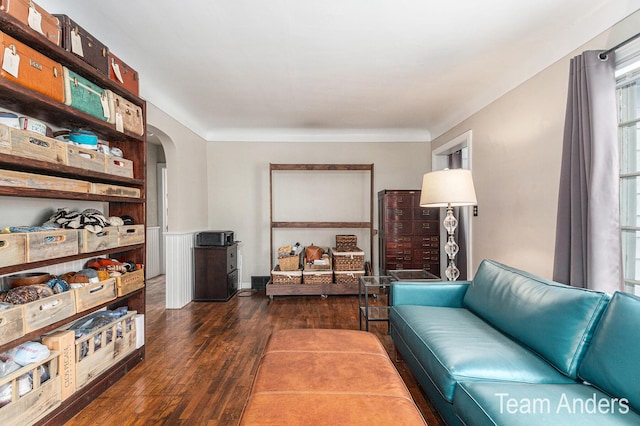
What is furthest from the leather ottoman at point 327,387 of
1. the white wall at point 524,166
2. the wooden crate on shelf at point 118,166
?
the white wall at point 524,166

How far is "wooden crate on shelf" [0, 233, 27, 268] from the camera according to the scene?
1457 millimetres

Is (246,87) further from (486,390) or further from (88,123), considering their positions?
(486,390)

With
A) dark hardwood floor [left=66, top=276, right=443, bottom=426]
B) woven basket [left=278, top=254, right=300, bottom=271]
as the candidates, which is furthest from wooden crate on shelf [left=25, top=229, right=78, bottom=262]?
woven basket [left=278, top=254, right=300, bottom=271]

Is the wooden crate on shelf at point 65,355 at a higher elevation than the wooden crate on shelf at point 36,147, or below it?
below

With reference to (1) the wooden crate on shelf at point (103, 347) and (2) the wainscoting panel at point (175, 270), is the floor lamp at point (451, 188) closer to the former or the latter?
(1) the wooden crate on shelf at point (103, 347)

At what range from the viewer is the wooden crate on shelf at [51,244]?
63.1 inches

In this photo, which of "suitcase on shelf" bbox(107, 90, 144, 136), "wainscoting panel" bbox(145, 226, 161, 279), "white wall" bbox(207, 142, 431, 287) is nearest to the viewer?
"suitcase on shelf" bbox(107, 90, 144, 136)

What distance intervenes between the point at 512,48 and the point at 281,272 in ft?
11.8

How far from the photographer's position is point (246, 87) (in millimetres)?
3307

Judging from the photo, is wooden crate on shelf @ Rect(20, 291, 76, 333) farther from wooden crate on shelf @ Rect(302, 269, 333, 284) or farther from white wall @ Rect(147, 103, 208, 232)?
wooden crate on shelf @ Rect(302, 269, 333, 284)

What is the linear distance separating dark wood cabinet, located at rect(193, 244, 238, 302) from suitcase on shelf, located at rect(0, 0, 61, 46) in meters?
2.96

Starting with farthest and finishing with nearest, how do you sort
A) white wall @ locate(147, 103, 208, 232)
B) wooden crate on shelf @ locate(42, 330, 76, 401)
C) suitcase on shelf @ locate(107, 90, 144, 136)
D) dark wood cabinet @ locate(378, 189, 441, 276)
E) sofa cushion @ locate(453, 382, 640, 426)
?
dark wood cabinet @ locate(378, 189, 441, 276) < white wall @ locate(147, 103, 208, 232) < suitcase on shelf @ locate(107, 90, 144, 136) < wooden crate on shelf @ locate(42, 330, 76, 401) < sofa cushion @ locate(453, 382, 640, 426)

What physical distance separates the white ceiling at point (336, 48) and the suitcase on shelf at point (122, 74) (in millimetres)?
213

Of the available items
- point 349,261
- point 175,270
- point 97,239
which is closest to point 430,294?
point 349,261
